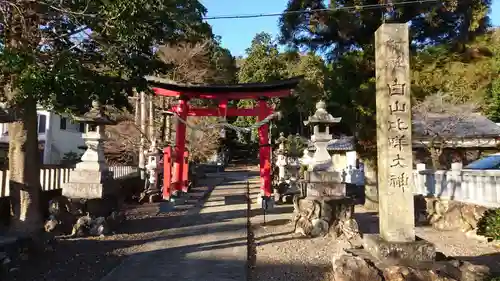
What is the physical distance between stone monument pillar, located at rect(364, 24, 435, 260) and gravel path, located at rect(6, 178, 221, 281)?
151 inches

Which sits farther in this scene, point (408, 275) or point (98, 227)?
point (98, 227)

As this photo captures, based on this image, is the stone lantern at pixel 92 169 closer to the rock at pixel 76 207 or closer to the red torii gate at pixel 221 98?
the rock at pixel 76 207

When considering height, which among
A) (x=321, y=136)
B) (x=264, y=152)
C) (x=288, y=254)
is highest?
(x=321, y=136)

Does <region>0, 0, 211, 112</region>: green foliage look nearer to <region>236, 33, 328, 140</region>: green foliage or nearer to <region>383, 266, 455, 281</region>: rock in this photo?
<region>383, 266, 455, 281</region>: rock

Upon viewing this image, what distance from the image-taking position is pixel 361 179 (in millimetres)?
20047

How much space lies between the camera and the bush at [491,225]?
7.11 meters

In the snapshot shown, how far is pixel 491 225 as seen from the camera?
7312 mm

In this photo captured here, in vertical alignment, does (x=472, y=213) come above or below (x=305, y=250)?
above

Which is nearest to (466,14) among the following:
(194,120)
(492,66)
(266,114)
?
(266,114)

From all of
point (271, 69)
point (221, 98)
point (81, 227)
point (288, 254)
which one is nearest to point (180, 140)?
point (221, 98)

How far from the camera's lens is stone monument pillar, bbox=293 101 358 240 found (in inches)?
373

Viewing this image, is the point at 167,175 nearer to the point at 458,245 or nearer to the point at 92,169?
the point at 92,169

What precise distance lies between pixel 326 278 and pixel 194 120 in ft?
69.0

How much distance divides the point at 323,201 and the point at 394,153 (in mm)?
4410
